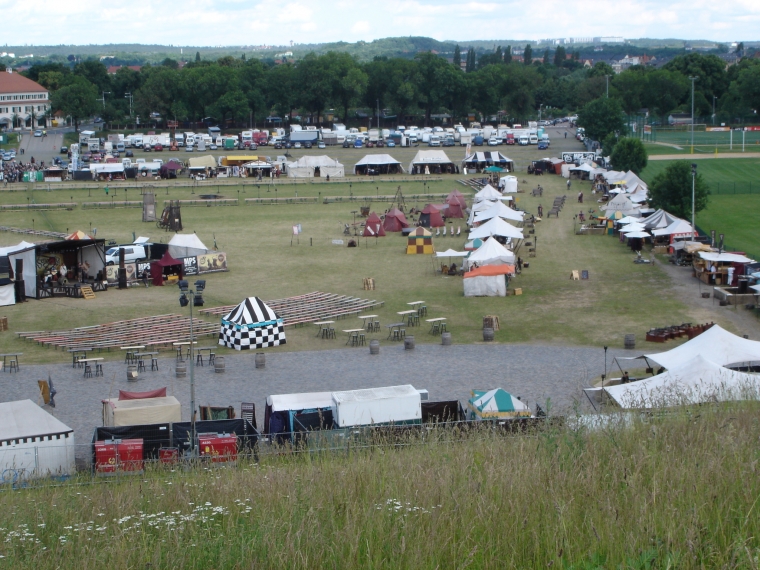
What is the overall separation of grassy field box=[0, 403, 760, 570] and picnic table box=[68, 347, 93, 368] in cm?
1217

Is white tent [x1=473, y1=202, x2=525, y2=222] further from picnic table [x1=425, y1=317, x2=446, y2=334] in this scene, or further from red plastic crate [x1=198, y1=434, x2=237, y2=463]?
red plastic crate [x1=198, y1=434, x2=237, y2=463]

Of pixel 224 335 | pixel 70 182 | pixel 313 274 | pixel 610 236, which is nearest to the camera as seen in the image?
pixel 224 335

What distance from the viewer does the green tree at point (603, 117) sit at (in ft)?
237

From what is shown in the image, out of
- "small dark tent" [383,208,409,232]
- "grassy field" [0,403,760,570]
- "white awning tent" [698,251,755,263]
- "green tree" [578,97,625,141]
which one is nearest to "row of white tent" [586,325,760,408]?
"grassy field" [0,403,760,570]

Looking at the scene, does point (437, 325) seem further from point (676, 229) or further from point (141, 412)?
point (676, 229)

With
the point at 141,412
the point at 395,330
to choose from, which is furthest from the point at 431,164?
the point at 141,412

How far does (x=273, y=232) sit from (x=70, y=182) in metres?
25.8

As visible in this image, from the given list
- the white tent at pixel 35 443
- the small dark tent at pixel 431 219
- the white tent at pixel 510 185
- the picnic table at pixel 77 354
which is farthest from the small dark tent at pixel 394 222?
the white tent at pixel 35 443

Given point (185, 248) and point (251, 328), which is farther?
point (185, 248)

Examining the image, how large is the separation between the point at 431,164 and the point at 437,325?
42502mm

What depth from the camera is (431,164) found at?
212ft

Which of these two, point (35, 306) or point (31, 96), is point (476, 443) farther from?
point (31, 96)

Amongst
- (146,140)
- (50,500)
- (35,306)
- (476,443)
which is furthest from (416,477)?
(146,140)

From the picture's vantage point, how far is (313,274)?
101ft
